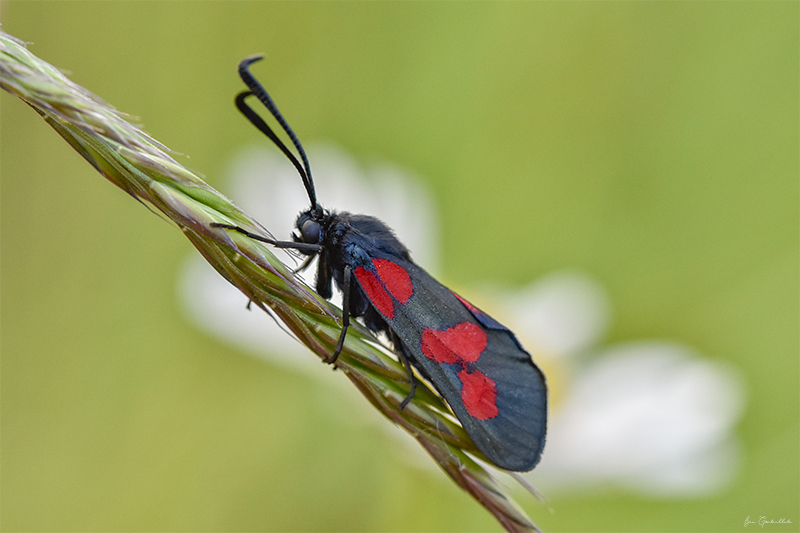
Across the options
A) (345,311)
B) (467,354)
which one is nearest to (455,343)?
(467,354)

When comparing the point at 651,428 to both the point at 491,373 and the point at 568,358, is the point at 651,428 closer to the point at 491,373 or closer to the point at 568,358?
the point at 568,358

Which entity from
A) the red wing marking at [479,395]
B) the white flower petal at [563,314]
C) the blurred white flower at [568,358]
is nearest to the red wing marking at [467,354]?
the red wing marking at [479,395]

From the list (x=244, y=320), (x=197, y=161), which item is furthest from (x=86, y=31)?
(x=244, y=320)

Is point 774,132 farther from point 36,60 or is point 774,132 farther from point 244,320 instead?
point 36,60

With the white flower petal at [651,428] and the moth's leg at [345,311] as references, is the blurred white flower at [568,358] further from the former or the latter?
the moth's leg at [345,311]
